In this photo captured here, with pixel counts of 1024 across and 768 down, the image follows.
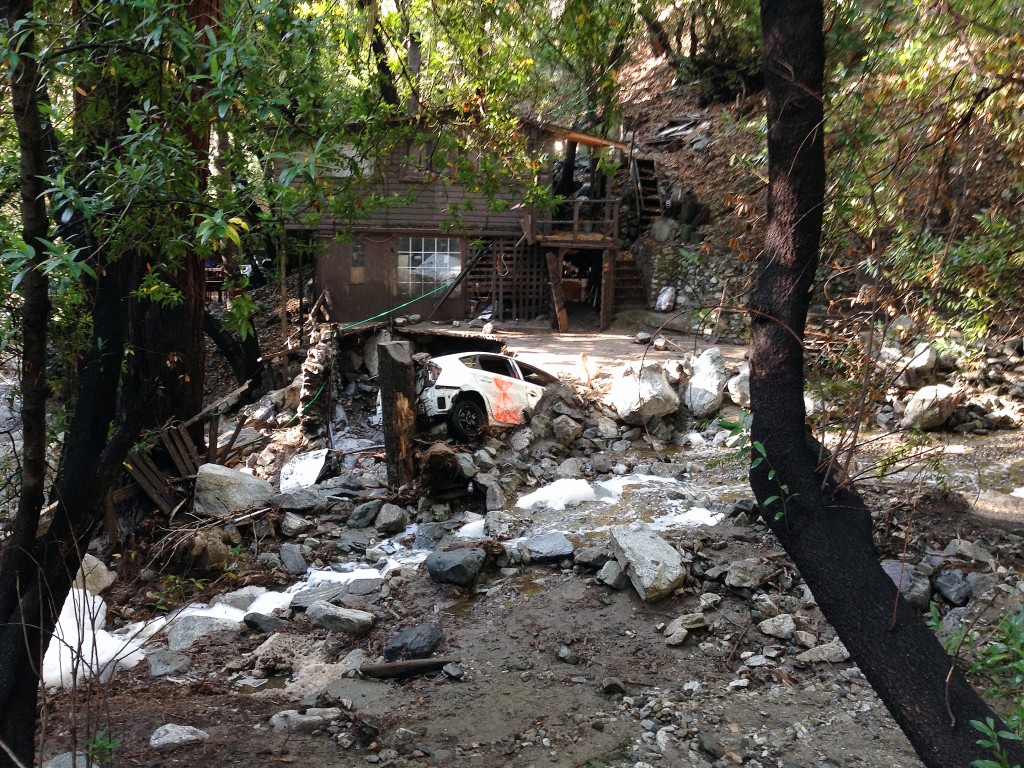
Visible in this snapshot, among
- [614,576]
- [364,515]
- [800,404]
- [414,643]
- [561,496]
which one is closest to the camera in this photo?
[800,404]

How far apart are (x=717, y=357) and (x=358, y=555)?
767 cm

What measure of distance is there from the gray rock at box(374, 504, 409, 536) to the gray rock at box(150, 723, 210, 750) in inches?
165

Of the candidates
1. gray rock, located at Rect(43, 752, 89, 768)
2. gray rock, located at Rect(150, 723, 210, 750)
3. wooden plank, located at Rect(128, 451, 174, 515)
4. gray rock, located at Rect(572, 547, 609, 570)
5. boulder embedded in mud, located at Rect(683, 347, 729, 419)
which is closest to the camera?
gray rock, located at Rect(43, 752, 89, 768)

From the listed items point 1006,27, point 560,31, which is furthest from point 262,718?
point 1006,27

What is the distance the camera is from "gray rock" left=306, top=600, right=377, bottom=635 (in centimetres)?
682

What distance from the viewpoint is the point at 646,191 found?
24.6 metres

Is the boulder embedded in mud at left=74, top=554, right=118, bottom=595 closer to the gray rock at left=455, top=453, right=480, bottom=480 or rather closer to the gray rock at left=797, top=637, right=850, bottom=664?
the gray rock at left=455, top=453, right=480, bottom=480

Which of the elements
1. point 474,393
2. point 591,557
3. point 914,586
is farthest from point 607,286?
point 914,586

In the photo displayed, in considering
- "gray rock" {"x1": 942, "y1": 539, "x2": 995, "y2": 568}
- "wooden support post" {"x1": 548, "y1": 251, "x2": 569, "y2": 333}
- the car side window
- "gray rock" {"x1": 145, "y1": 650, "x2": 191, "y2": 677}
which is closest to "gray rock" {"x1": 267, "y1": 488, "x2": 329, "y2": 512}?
"gray rock" {"x1": 145, "y1": 650, "x2": 191, "y2": 677}

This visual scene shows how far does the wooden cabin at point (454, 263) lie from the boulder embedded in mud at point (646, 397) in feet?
24.9

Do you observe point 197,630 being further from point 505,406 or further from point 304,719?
point 505,406

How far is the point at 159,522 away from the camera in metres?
9.09

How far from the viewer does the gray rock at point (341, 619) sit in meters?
6.82

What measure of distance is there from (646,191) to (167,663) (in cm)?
2129
